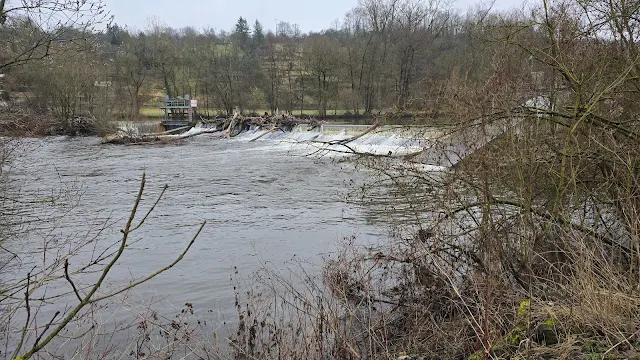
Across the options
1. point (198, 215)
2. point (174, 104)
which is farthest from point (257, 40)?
point (198, 215)

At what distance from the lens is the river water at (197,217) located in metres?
7.23

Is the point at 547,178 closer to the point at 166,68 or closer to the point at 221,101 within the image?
the point at 221,101

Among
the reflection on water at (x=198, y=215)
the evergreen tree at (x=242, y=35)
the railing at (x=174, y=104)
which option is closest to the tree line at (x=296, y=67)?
the railing at (x=174, y=104)

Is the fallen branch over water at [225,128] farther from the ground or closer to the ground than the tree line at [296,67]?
closer to the ground

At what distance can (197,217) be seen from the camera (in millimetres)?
10664

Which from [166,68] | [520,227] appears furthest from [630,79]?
[166,68]

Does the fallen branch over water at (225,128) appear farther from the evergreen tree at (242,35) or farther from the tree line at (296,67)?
the evergreen tree at (242,35)

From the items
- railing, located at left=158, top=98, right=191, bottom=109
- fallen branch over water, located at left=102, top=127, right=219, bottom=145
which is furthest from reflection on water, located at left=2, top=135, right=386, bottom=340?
railing, located at left=158, top=98, right=191, bottom=109

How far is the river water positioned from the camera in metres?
7.23

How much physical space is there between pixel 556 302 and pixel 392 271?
2559 mm

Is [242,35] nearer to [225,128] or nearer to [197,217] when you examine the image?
[225,128]

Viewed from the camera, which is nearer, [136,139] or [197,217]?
[197,217]

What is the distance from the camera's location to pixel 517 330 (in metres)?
3.53

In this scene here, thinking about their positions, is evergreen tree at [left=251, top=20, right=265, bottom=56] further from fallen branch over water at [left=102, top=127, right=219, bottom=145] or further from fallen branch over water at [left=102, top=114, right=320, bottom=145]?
fallen branch over water at [left=102, top=127, right=219, bottom=145]
